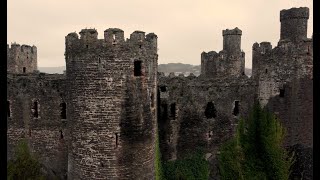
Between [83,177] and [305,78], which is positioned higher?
[305,78]

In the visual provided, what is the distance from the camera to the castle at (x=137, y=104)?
57.2 ft

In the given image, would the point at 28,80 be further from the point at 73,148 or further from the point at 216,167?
the point at 216,167

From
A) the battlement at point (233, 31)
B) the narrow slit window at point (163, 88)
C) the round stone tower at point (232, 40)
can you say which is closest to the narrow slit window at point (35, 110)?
the narrow slit window at point (163, 88)

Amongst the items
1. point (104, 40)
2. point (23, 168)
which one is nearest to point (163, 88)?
point (104, 40)

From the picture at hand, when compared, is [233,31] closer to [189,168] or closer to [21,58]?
[189,168]

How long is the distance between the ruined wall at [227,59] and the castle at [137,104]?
20.5 ft

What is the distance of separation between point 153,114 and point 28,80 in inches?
385

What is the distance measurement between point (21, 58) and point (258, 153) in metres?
23.0

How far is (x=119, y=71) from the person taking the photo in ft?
57.0

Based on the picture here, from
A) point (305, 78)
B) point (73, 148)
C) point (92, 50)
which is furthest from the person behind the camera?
point (305, 78)

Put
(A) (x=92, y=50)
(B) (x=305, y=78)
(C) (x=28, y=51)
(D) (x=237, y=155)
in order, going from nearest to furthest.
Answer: (A) (x=92, y=50), (B) (x=305, y=78), (D) (x=237, y=155), (C) (x=28, y=51)

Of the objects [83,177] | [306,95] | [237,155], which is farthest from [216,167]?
[83,177]

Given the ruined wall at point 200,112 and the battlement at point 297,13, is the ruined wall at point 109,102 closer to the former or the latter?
the ruined wall at point 200,112

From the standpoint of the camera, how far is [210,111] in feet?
80.5
